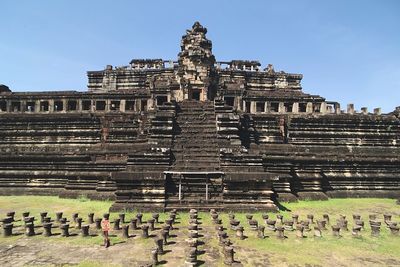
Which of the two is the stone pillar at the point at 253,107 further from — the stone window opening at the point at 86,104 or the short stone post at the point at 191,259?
the short stone post at the point at 191,259

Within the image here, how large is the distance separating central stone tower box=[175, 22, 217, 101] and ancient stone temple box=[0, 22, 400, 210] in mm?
215

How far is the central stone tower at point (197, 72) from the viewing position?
27.0 m

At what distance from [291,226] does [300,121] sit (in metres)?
12.4

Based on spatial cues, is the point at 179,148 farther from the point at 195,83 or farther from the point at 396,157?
the point at 396,157

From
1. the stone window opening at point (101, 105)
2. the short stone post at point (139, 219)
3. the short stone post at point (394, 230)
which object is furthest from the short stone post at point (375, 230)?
the stone window opening at point (101, 105)

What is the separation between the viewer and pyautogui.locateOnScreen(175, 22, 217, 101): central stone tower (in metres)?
27.0

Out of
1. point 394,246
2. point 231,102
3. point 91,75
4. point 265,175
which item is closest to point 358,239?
point 394,246

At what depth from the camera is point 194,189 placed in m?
14.6

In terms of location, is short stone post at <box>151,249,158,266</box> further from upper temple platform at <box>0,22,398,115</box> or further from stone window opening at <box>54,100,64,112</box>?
stone window opening at <box>54,100,64,112</box>

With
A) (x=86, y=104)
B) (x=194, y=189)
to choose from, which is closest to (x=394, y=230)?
(x=194, y=189)

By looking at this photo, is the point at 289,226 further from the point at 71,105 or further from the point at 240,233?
the point at 71,105

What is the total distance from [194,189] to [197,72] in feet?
49.3

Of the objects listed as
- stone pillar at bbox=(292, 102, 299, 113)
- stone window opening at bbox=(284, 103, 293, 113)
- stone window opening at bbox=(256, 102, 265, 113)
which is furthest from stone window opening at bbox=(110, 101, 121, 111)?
stone pillar at bbox=(292, 102, 299, 113)

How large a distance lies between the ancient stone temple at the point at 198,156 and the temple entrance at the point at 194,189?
5cm
